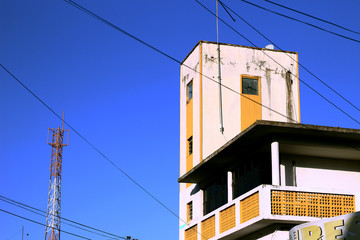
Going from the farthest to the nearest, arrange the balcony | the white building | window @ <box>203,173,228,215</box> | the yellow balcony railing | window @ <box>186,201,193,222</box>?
window @ <box>186,201,193,222</box> → window @ <box>203,173,228,215</box> → the white building → the yellow balcony railing → the balcony

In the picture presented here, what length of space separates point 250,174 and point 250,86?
1010cm

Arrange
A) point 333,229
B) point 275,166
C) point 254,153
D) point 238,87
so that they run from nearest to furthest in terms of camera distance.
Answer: point 333,229 < point 275,166 < point 254,153 < point 238,87

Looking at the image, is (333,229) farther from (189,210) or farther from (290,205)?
(189,210)

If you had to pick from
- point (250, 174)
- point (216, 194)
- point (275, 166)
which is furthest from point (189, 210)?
point (275, 166)

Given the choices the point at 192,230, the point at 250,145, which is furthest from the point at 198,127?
the point at 250,145

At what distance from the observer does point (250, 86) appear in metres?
34.9

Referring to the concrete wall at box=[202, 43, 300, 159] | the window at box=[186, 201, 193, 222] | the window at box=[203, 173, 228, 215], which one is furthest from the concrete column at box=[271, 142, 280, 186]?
the window at box=[186, 201, 193, 222]

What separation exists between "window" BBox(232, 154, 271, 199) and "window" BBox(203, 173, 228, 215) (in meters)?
1.03

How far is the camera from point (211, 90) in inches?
1337

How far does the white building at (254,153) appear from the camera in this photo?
76.1 feet

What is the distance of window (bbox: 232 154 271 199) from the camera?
24719 millimetres

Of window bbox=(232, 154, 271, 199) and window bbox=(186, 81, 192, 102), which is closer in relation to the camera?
window bbox=(232, 154, 271, 199)

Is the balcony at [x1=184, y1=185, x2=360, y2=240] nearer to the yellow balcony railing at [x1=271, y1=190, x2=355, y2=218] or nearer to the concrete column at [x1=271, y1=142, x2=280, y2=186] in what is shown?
the yellow balcony railing at [x1=271, y1=190, x2=355, y2=218]

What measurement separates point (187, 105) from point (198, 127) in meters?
2.35
